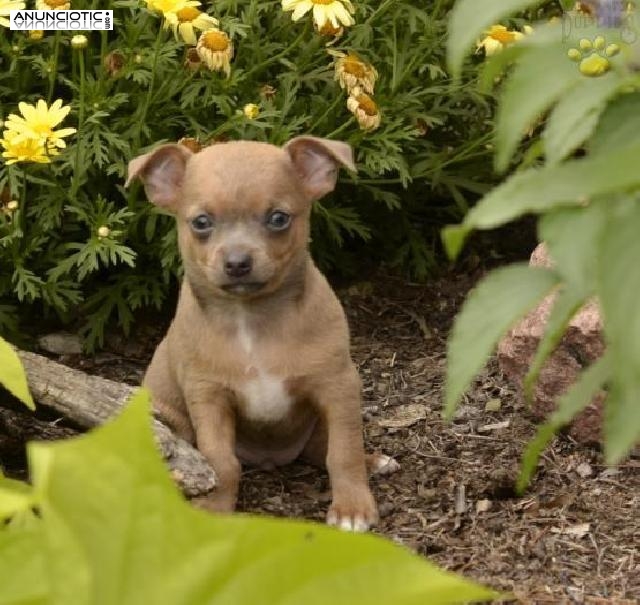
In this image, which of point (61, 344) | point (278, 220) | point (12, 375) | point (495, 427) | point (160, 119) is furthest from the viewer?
point (61, 344)

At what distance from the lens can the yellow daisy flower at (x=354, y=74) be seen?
3562 mm

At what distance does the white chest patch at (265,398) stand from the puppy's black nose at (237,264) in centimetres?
31

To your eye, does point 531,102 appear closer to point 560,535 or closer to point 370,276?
point 560,535

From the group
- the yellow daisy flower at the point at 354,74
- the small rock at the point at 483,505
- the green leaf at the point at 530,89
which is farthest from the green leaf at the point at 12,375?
the yellow daisy flower at the point at 354,74

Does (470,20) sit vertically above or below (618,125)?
above

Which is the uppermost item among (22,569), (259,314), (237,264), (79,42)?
(79,42)

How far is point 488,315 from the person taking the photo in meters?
1.13

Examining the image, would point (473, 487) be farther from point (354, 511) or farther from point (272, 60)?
point (272, 60)

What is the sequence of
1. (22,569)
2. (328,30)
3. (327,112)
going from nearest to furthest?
(22,569) → (328,30) → (327,112)

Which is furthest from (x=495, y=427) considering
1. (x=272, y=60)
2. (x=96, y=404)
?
(x=272, y=60)

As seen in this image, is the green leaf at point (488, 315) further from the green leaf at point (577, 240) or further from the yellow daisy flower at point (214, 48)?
the yellow daisy flower at point (214, 48)

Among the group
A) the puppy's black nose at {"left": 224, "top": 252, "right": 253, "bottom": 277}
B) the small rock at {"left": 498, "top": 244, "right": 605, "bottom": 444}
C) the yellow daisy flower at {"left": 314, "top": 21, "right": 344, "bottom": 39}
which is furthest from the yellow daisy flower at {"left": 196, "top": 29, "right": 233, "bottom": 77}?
the small rock at {"left": 498, "top": 244, "right": 605, "bottom": 444}

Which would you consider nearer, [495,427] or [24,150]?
[24,150]

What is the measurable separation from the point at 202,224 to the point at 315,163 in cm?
37
